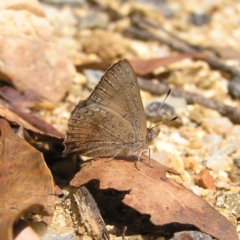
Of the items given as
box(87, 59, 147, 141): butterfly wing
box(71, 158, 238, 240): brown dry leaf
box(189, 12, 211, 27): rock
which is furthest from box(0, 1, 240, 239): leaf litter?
box(87, 59, 147, 141): butterfly wing

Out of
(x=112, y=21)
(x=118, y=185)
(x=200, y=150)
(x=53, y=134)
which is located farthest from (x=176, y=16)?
(x=118, y=185)

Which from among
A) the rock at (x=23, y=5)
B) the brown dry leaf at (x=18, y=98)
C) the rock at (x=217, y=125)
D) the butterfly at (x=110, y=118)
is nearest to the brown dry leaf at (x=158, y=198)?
the butterfly at (x=110, y=118)

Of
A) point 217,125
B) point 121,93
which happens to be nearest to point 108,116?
point 121,93

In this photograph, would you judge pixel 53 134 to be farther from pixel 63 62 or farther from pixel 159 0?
pixel 159 0

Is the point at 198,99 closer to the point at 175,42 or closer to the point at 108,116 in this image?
the point at 175,42

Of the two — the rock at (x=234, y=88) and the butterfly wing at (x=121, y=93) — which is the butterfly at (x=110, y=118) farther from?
the rock at (x=234, y=88)

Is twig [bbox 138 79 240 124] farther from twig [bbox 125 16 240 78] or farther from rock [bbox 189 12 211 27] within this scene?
rock [bbox 189 12 211 27]
